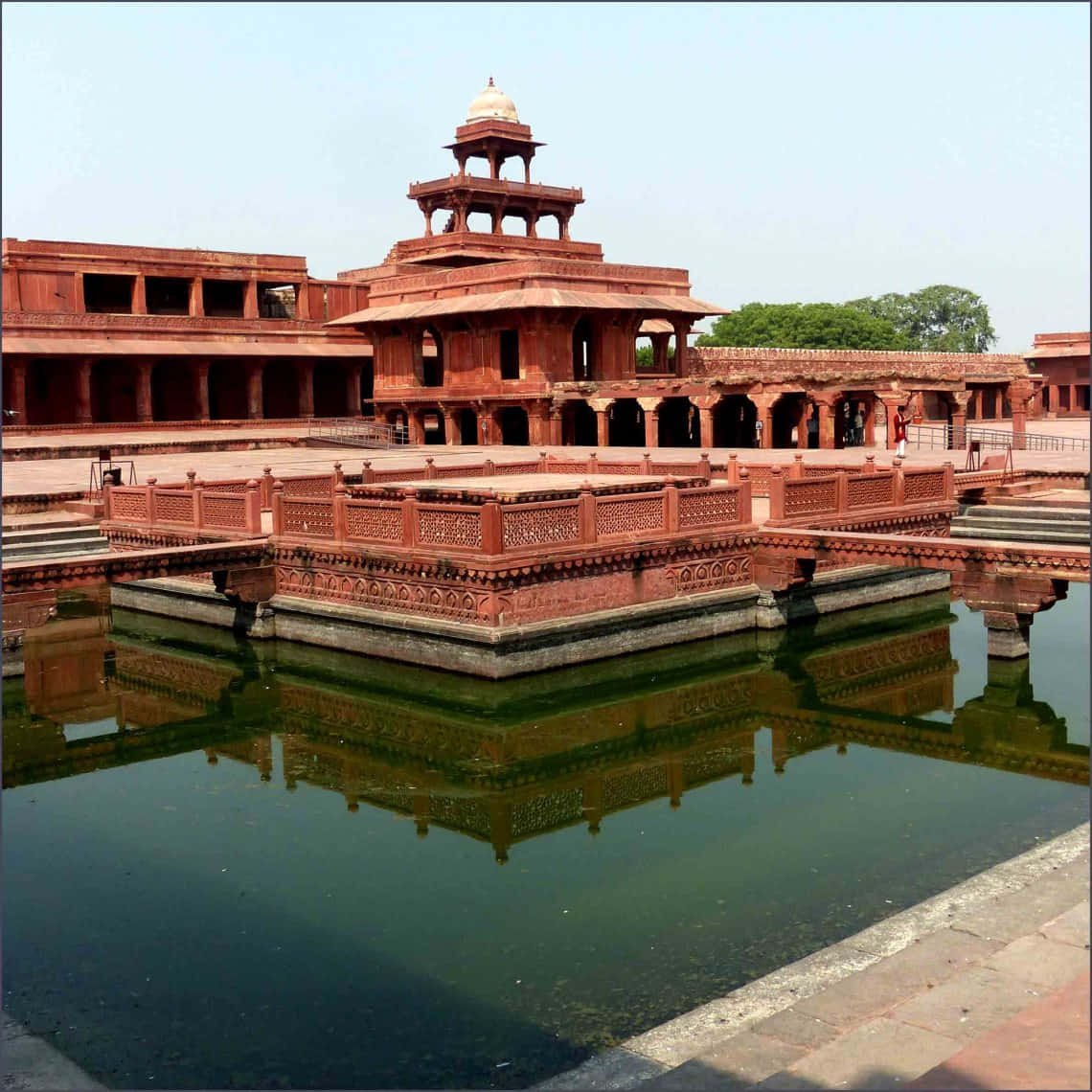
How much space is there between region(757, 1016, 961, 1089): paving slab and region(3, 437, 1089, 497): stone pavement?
19472 millimetres

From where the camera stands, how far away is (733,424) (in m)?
38.5

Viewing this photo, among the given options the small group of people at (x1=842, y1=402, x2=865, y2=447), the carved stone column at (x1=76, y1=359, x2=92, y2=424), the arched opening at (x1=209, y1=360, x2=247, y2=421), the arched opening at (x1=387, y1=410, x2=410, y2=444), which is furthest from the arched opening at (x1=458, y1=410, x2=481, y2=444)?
the small group of people at (x1=842, y1=402, x2=865, y2=447)

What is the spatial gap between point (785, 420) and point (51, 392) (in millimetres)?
22048

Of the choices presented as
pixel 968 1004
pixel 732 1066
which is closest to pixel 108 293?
pixel 732 1066

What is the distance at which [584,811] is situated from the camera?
11.5m

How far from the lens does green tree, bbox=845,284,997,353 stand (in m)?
83.6

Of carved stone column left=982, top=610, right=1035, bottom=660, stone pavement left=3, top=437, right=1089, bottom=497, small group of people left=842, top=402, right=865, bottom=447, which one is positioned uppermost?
small group of people left=842, top=402, right=865, bottom=447

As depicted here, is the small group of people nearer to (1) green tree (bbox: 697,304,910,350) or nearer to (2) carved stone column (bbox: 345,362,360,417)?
(2) carved stone column (bbox: 345,362,360,417)

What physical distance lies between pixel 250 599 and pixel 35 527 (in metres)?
5.21

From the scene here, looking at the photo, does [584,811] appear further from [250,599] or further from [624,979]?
[250,599]

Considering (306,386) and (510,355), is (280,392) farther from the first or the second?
(510,355)

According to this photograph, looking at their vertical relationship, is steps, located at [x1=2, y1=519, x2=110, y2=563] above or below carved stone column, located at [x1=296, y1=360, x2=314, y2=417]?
below

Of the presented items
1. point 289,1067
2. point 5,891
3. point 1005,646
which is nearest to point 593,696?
point 1005,646

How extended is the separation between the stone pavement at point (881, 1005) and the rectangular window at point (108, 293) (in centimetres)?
4003
